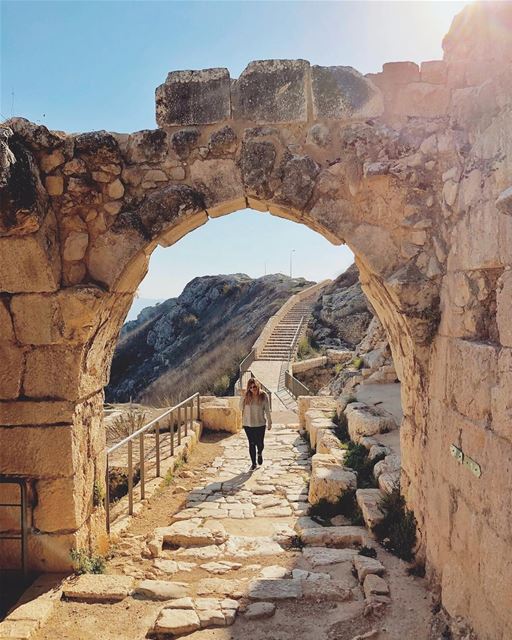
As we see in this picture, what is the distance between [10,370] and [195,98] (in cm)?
265

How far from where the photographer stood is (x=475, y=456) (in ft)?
9.89

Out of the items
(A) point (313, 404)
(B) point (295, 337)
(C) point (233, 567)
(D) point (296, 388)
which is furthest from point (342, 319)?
(C) point (233, 567)

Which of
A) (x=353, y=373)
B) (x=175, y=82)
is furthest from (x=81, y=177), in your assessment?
(x=353, y=373)

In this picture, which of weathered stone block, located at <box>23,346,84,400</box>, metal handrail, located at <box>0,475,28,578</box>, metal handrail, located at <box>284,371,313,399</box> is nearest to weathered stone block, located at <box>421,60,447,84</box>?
weathered stone block, located at <box>23,346,84,400</box>

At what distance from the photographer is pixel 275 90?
4145 millimetres

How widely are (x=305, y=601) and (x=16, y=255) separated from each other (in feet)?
11.1

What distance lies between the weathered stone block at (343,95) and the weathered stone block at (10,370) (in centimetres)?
307

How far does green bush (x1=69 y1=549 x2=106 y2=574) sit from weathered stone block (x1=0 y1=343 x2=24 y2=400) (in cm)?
137

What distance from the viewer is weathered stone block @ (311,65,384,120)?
13.5 ft

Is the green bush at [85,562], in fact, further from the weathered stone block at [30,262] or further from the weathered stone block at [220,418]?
the weathered stone block at [220,418]

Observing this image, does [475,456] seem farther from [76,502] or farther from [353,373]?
[353,373]

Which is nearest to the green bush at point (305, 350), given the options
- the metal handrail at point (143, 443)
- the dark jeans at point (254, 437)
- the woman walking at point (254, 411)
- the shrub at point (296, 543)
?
the metal handrail at point (143, 443)

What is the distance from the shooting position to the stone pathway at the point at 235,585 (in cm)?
354

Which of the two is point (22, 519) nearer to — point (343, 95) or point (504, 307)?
point (504, 307)
